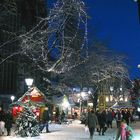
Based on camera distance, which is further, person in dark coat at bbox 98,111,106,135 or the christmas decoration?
person in dark coat at bbox 98,111,106,135

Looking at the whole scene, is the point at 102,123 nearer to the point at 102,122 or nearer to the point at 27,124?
the point at 102,122

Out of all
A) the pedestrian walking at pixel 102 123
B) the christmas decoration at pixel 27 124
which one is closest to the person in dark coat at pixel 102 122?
the pedestrian walking at pixel 102 123

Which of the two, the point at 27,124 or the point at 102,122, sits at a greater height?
the point at 102,122

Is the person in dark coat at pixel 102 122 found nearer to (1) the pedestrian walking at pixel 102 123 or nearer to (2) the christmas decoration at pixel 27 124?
(1) the pedestrian walking at pixel 102 123

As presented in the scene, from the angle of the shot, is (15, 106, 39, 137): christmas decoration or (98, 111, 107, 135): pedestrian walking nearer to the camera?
(15, 106, 39, 137): christmas decoration

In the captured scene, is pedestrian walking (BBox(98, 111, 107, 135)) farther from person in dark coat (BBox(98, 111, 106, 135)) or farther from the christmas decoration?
the christmas decoration

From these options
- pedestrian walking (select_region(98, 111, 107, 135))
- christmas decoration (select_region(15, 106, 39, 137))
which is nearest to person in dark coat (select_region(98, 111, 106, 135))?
pedestrian walking (select_region(98, 111, 107, 135))

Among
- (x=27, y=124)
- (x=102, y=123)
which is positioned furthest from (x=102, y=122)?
(x=27, y=124)

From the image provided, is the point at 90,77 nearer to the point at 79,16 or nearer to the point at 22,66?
the point at 22,66

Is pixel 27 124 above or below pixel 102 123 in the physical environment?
below

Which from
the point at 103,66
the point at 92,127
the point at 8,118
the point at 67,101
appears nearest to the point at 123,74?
the point at 103,66

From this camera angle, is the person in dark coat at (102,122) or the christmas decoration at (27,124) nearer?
the christmas decoration at (27,124)

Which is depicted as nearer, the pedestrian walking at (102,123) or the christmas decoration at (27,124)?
the christmas decoration at (27,124)

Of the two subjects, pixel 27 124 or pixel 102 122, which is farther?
pixel 102 122
